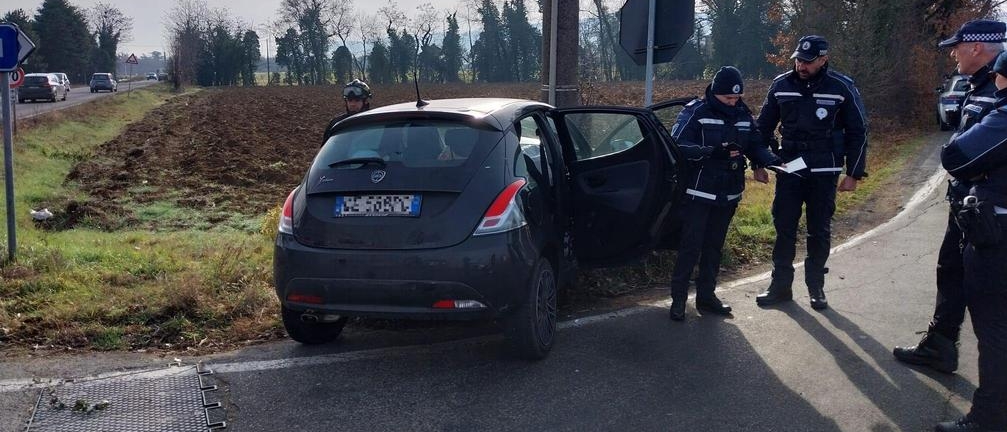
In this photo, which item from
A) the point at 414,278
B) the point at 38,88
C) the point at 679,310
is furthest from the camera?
the point at 38,88

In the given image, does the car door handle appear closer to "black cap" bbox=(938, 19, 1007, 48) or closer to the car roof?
the car roof

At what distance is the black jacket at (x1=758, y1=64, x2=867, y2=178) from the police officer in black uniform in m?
1.96

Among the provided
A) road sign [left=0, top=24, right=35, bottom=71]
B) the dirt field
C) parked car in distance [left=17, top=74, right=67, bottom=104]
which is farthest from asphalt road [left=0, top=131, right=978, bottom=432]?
parked car in distance [left=17, top=74, right=67, bottom=104]

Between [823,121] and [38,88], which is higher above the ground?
[38,88]

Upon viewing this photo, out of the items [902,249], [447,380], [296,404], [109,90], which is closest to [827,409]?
[447,380]

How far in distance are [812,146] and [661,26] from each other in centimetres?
279

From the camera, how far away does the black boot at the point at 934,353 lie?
4.49 meters

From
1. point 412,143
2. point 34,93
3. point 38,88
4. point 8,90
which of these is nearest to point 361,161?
point 412,143

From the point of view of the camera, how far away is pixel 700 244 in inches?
221

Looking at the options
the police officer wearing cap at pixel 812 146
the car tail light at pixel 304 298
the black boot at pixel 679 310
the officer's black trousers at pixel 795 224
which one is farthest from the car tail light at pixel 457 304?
the officer's black trousers at pixel 795 224

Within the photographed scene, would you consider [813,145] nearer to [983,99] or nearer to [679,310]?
[679,310]

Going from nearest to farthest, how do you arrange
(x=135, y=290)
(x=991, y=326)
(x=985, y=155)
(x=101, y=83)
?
(x=985, y=155)
(x=991, y=326)
(x=135, y=290)
(x=101, y=83)

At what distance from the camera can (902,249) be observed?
777 centimetres

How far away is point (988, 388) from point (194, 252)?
675cm
